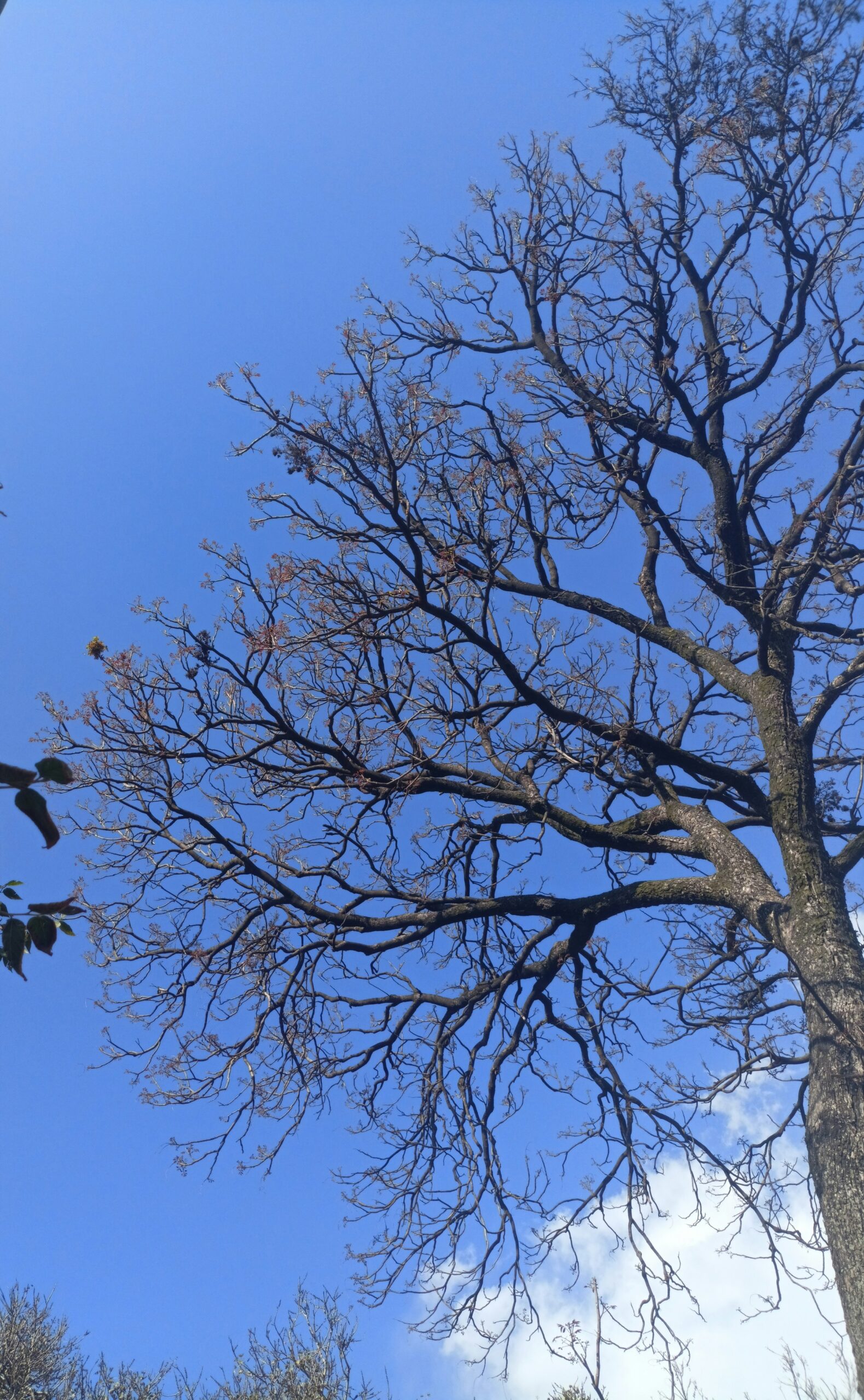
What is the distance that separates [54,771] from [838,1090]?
4.53 metres

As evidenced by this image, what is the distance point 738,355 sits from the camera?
7.63m

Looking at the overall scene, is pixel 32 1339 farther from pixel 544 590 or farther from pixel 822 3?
pixel 822 3

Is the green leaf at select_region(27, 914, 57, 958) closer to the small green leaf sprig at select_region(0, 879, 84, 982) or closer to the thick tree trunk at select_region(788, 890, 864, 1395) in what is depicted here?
the small green leaf sprig at select_region(0, 879, 84, 982)

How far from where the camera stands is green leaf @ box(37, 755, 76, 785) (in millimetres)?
1813

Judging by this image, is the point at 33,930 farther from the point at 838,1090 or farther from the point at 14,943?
the point at 838,1090

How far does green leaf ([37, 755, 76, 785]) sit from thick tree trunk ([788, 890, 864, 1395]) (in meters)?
4.45

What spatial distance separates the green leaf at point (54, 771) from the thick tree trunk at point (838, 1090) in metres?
4.45

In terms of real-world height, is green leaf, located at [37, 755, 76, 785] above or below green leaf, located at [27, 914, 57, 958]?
above

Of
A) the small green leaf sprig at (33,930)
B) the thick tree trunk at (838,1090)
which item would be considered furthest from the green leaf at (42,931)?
the thick tree trunk at (838,1090)

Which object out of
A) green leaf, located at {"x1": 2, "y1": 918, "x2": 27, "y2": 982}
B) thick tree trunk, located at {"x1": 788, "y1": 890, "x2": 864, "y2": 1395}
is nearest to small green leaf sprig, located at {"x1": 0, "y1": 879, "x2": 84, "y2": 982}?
green leaf, located at {"x1": 2, "y1": 918, "x2": 27, "y2": 982}

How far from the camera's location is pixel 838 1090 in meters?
4.79

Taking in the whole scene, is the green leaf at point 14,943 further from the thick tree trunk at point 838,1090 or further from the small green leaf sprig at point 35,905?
the thick tree trunk at point 838,1090

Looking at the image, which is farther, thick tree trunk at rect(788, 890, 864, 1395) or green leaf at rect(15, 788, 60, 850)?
thick tree trunk at rect(788, 890, 864, 1395)

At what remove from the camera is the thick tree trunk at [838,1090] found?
4.46 meters
